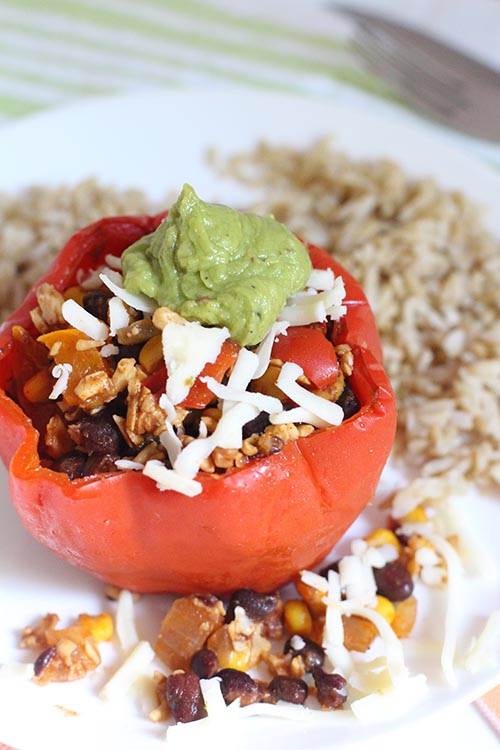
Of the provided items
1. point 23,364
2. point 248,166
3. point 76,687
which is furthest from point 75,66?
point 76,687

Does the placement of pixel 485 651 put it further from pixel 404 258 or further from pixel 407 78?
pixel 407 78

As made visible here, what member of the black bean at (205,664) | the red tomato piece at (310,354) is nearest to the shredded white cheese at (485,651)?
the black bean at (205,664)

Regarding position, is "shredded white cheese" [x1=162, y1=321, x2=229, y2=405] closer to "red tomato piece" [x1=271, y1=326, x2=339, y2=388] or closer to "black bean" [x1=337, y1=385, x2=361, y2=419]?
"red tomato piece" [x1=271, y1=326, x2=339, y2=388]

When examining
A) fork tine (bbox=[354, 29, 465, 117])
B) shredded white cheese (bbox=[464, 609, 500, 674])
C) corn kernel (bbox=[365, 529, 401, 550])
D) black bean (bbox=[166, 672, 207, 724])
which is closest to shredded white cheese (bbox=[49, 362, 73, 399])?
black bean (bbox=[166, 672, 207, 724])

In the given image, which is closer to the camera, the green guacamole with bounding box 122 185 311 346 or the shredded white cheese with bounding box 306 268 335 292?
the green guacamole with bounding box 122 185 311 346

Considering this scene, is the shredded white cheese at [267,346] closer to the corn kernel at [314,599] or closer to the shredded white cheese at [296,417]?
the shredded white cheese at [296,417]

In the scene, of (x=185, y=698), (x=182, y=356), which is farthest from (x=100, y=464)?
(x=185, y=698)

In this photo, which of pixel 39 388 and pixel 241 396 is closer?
pixel 241 396
